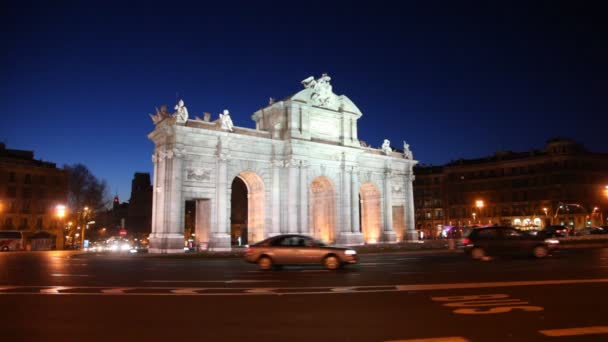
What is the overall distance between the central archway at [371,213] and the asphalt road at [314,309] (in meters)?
40.7

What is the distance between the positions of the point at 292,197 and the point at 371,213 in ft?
51.5

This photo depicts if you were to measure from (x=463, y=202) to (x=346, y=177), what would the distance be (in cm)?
4946

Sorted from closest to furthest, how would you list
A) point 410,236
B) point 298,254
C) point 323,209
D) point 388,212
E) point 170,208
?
point 298,254 → point 170,208 → point 323,209 → point 388,212 → point 410,236

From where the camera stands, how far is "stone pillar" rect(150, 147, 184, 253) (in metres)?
37.8

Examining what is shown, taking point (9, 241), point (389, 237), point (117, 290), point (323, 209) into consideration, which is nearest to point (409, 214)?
point (389, 237)

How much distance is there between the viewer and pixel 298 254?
19.4 m

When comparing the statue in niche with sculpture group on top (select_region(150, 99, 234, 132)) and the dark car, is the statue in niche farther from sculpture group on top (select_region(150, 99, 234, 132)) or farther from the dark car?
the dark car

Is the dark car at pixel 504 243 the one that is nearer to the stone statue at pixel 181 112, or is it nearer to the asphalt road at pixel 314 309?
the asphalt road at pixel 314 309

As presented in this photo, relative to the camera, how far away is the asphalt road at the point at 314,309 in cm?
726

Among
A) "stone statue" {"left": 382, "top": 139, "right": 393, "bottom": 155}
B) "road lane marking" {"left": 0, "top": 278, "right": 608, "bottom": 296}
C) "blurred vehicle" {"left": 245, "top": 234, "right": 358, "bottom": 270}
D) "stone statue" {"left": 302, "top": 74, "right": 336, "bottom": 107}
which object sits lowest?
"road lane marking" {"left": 0, "top": 278, "right": 608, "bottom": 296}

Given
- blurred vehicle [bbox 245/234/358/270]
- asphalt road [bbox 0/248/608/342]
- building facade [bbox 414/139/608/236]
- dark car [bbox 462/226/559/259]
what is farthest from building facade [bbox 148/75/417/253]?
building facade [bbox 414/139/608/236]

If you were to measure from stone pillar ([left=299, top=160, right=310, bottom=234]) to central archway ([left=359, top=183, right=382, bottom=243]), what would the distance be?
12.3 m

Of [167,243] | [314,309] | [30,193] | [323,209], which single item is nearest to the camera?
[314,309]

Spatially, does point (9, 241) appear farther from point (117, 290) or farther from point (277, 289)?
point (277, 289)
